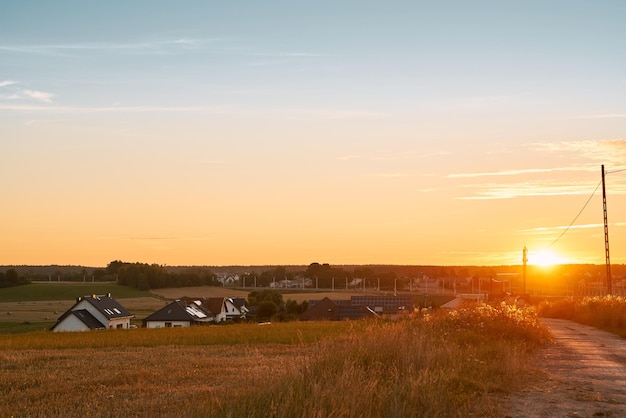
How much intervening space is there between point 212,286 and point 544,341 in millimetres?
121708

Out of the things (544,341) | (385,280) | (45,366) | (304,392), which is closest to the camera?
(304,392)

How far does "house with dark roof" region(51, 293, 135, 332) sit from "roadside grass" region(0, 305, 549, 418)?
4511 cm

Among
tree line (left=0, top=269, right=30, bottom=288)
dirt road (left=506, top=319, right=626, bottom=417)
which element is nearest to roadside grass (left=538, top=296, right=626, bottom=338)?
→ dirt road (left=506, top=319, right=626, bottom=417)

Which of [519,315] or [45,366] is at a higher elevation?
[519,315]

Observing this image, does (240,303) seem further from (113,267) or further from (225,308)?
(113,267)

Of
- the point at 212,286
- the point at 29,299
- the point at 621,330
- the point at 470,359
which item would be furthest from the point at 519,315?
the point at 212,286

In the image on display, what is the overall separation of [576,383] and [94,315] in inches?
2654

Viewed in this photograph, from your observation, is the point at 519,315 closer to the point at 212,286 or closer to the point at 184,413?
the point at 184,413

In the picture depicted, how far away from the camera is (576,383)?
14.8 m

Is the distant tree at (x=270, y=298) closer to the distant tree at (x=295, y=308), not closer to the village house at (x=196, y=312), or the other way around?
the distant tree at (x=295, y=308)

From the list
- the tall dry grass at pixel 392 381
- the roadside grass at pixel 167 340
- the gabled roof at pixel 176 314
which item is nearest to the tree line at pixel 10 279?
the gabled roof at pixel 176 314

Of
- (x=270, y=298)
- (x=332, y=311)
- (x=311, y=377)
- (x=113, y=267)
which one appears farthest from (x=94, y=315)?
(x=113, y=267)

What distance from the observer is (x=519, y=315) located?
2469cm

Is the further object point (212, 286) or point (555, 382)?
point (212, 286)
